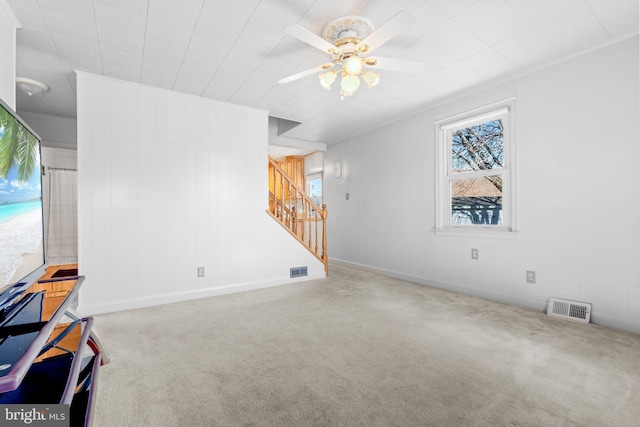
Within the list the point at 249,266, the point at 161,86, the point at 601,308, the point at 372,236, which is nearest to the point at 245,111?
the point at 161,86

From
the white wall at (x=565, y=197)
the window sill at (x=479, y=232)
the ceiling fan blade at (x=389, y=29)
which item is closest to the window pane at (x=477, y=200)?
the window sill at (x=479, y=232)

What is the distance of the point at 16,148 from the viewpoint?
1282 millimetres

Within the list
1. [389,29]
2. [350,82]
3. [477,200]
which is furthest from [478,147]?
[389,29]

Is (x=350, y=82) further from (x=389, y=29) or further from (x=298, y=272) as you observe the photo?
(x=298, y=272)

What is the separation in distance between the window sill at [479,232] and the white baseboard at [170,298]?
215 cm

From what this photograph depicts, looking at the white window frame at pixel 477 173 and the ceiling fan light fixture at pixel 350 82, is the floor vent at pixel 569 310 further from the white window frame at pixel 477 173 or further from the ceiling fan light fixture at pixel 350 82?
the ceiling fan light fixture at pixel 350 82

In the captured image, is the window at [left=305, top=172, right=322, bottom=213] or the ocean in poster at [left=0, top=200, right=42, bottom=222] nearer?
the ocean in poster at [left=0, top=200, right=42, bottom=222]

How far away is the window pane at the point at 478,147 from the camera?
11.2 feet

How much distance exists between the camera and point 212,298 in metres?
3.45

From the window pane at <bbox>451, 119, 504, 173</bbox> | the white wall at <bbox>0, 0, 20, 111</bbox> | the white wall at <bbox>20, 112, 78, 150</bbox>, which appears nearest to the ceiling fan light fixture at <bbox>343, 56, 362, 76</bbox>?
the window pane at <bbox>451, 119, 504, 173</bbox>

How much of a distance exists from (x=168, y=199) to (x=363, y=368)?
9.15ft

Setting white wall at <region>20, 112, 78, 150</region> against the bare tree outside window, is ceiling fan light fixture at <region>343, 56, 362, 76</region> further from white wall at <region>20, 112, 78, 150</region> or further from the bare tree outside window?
white wall at <region>20, 112, 78, 150</region>

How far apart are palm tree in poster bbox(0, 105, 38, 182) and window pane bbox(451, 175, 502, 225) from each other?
403 centimetres

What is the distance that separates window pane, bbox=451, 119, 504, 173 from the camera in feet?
11.2
